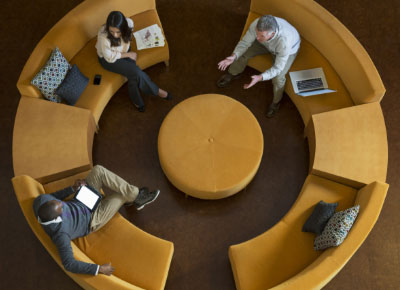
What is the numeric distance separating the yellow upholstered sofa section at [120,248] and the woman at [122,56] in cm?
178

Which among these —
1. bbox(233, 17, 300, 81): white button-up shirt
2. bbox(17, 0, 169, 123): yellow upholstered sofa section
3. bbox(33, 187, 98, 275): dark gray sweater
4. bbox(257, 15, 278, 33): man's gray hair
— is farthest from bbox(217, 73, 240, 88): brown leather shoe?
bbox(33, 187, 98, 275): dark gray sweater

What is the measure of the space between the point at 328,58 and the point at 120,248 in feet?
12.1

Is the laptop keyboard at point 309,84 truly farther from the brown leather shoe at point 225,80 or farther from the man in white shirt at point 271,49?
the brown leather shoe at point 225,80

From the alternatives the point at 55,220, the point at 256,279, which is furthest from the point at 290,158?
the point at 55,220

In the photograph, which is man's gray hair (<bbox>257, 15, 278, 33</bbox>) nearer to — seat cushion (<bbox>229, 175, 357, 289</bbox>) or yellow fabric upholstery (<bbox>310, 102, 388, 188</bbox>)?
yellow fabric upholstery (<bbox>310, 102, 388, 188</bbox>)

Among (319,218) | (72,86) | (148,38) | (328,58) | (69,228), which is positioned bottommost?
(69,228)

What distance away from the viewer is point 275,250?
4.85 metres

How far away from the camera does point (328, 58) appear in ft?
18.9

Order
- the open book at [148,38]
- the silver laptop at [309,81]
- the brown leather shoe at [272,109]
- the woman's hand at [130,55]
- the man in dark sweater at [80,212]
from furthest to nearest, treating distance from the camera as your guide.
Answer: the brown leather shoe at [272,109] < the open book at [148,38] < the silver laptop at [309,81] < the woman's hand at [130,55] < the man in dark sweater at [80,212]

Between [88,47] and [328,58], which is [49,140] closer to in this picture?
[88,47]

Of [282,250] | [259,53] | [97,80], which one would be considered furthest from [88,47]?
[282,250]

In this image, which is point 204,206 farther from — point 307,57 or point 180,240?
point 307,57

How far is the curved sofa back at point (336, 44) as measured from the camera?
17.2 feet

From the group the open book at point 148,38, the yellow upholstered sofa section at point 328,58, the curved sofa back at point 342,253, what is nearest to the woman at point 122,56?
the open book at point 148,38
